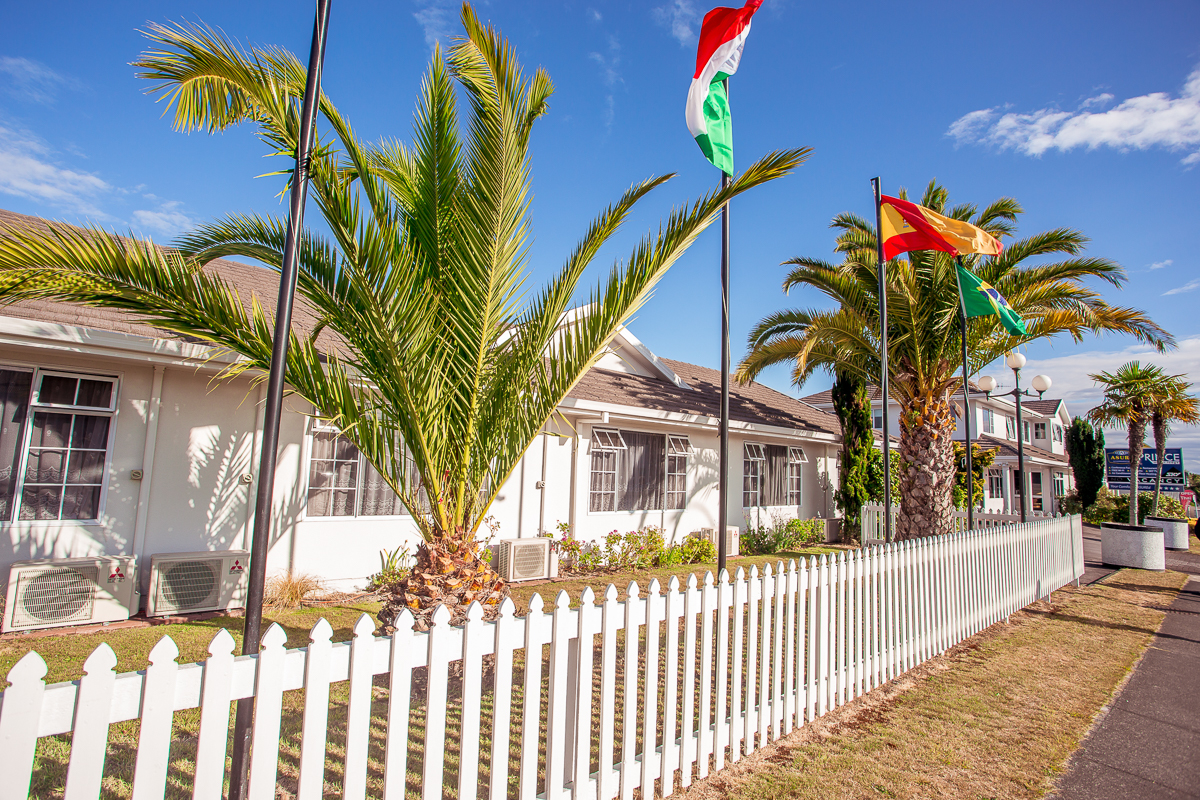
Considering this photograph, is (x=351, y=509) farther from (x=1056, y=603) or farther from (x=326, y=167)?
(x=1056, y=603)

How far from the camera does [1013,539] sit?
8469mm

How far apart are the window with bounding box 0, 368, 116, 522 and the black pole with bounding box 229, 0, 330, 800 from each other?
5036 millimetres

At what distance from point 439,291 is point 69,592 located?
16.0 feet

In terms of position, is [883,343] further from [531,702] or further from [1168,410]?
[1168,410]

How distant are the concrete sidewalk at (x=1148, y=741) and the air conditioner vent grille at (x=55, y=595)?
8.10 m

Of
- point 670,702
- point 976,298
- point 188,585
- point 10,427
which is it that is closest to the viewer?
point 670,702

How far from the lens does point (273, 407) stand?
2.89m

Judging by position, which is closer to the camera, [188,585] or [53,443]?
[53,443]

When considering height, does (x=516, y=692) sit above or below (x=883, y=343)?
below

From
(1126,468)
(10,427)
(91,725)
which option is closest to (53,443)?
(10,427)

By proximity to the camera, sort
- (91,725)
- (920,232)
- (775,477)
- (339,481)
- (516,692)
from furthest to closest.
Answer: (775,477) < (920,232) < (339,481) < (516,692) < (91,725)

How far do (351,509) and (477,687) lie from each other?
6.02 m

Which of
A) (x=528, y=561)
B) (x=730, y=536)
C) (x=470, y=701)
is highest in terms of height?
(x=470, y=701)

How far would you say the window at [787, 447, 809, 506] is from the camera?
15375 mm
